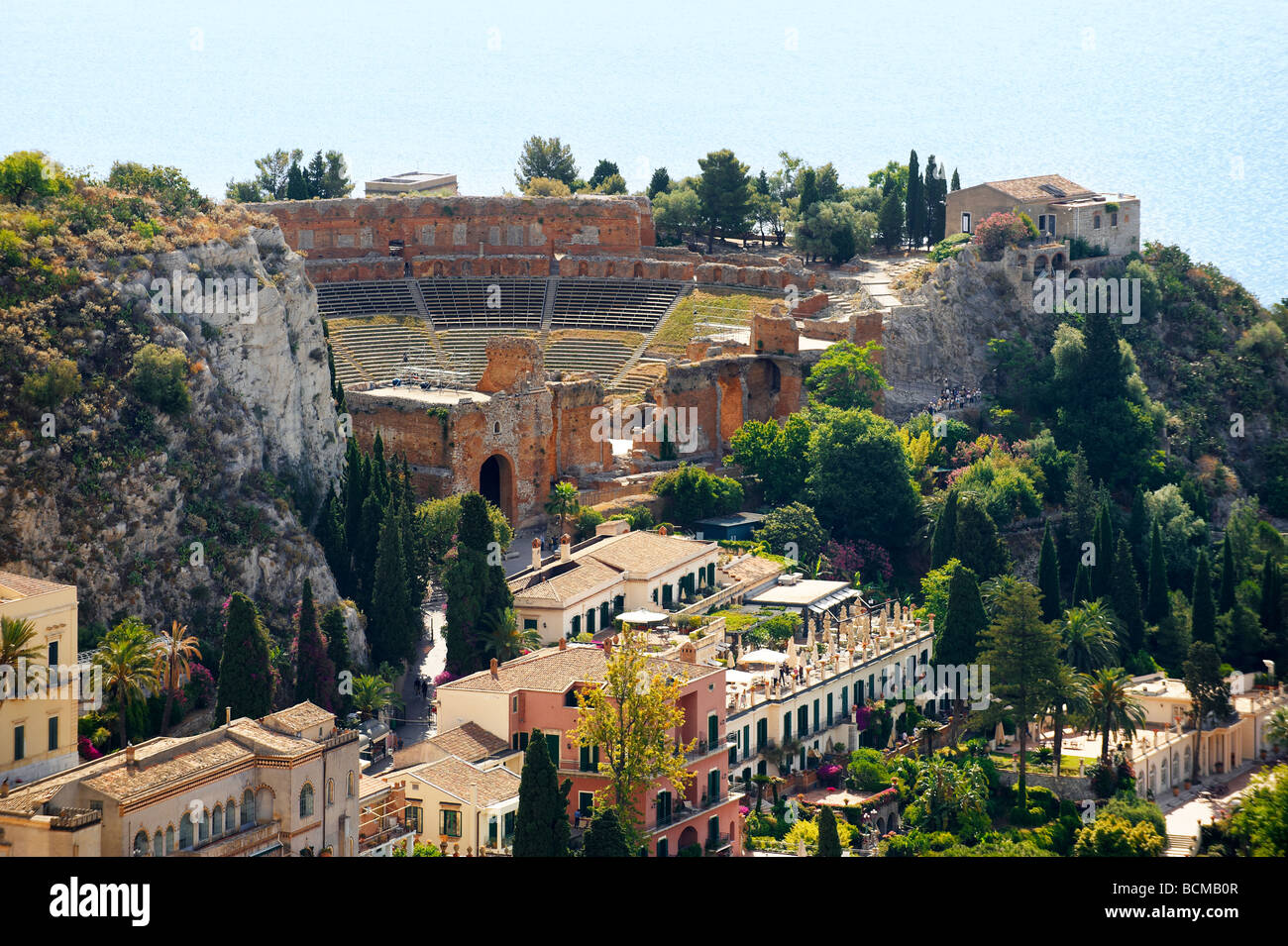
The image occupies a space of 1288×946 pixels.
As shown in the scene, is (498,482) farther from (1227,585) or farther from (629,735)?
(629,735)

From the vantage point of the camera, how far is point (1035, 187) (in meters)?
109

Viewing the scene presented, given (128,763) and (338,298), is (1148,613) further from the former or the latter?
(128,763)

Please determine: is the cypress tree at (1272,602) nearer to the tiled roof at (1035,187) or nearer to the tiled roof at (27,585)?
the tiled roof at (1035,187)

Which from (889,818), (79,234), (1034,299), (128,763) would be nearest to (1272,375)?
(1034,299)

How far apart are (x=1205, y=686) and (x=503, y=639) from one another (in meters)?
25.0

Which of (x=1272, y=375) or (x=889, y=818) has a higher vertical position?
(x=1272, y=375)

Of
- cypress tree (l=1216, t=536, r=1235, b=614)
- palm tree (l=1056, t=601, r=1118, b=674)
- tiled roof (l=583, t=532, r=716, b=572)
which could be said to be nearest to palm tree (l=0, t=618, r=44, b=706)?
tiled roof (l=583, t=532, r=716, b=572)

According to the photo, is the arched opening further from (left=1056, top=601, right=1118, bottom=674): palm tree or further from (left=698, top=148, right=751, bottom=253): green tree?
(left=698, top=148, right=751, bottom=253): green tree

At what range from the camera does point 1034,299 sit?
104m

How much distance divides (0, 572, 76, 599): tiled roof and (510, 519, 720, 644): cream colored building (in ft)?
56.8

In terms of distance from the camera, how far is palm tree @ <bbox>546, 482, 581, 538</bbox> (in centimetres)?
7950

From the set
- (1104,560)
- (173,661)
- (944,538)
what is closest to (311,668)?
(173,661)
